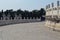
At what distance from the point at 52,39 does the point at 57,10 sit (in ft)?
30.7

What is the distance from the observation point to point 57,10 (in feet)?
80.0

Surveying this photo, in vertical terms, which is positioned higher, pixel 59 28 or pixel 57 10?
pixel 57 10

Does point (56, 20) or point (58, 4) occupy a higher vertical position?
point (58, 4)

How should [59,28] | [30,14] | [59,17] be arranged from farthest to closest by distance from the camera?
[30,14]
[59,17]
[59,28]

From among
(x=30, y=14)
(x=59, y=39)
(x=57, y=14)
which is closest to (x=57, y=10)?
(x=57, y=14)

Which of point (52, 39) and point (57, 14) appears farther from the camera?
point (57, 14)

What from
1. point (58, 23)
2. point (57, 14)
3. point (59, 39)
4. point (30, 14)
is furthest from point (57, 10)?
point (30, 14)

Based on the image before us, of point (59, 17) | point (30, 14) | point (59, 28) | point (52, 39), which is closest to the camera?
point (52, 39)

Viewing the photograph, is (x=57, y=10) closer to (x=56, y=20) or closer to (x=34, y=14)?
(x=56, y=20)

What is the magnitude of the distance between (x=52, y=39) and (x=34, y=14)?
86277 millimetres

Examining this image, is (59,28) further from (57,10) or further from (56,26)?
(57,10)

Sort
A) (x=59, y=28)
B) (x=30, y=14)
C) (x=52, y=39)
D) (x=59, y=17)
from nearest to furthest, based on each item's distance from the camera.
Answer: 1. (x=52, y=39)
2. (x=59, y=28)
3. (x=59, y=17)
4. (x=30, y=14)

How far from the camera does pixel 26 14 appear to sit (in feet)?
334

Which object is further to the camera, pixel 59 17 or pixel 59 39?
pixel 59 17
